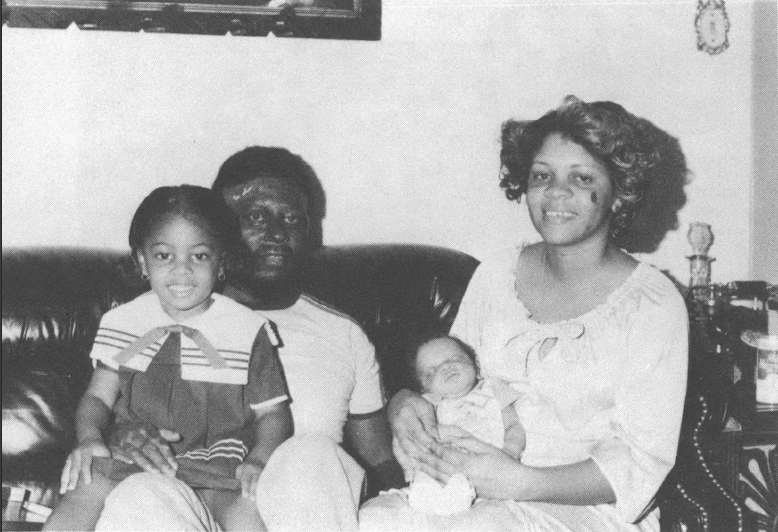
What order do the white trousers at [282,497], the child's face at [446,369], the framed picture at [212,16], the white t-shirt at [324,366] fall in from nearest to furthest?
the white trousers at [282,497] → the child's face at [446,369] → the white t-shirt at [324,366] → the framed picture at [212,16]

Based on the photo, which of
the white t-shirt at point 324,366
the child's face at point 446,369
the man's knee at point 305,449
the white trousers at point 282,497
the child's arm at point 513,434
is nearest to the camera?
the white trousers at point 282,497

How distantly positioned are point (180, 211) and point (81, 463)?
61 cm

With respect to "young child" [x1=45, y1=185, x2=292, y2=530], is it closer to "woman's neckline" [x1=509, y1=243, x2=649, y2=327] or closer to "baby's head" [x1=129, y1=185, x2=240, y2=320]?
"baby's head" [x1=129, y1=185, x2=240, y2=320]

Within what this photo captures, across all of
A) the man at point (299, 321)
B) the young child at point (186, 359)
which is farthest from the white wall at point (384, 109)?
the young child at point (186, 359)

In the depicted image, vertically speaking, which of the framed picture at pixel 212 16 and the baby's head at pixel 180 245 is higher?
the framed picture at pixel 212 16

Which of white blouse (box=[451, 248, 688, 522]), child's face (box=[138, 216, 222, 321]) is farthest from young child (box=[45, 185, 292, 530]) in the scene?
white blouse (box=[451, 248, 688, 522])

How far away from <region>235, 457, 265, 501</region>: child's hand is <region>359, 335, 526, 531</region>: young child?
9.6 inches

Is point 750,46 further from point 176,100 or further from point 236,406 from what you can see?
point 236,406

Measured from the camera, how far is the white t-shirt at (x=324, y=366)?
2.05 metres

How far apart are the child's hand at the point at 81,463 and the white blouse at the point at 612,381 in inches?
37.1

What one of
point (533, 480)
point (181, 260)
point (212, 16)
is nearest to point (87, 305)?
point (181, 260)

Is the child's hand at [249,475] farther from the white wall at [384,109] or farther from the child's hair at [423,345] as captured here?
the white wall at [384,109]

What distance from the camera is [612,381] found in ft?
5.83

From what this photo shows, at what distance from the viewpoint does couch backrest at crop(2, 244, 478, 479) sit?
208 cm
